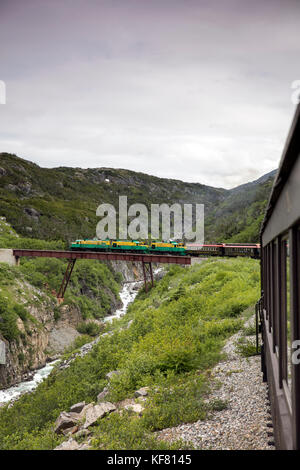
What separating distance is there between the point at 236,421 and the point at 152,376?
9.74 feet

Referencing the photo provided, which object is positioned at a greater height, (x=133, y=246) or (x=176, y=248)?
(x=133, y=246)

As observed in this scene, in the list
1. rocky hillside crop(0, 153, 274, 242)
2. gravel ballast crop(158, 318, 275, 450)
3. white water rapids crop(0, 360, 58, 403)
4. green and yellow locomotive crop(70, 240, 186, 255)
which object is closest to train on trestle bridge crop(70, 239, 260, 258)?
green and yellow locomotive crop(70, 240, 186, 255)

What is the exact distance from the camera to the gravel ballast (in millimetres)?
5109

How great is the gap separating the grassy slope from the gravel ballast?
0.26m

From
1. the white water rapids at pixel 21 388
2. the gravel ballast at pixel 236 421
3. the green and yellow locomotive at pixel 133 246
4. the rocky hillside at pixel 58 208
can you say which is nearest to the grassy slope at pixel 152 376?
the gravel ballast at pixel 236 421

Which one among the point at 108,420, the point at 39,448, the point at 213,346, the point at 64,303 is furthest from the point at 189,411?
the point at 64,303

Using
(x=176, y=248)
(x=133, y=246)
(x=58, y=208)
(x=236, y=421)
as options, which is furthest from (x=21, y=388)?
(x=58, y=208)

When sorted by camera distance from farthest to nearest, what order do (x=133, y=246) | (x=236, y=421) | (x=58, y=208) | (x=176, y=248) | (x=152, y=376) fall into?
(x=58, y=208), (x=133, y=246), (x=176, y=248), (x=152, y=376), (x=236, y=421)

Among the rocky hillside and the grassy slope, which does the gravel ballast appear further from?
the rocky hillside

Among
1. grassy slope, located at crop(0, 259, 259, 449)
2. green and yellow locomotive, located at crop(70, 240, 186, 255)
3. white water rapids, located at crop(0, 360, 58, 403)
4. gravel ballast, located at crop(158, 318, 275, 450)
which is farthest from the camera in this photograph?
green and yellow locomotive, located at crop(70, 240, 186, 255)

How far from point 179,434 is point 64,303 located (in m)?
28.0

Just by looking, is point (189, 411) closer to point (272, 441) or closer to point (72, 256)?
point (272, 441)

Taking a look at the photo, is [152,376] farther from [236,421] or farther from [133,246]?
[133,246]

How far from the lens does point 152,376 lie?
836cm
